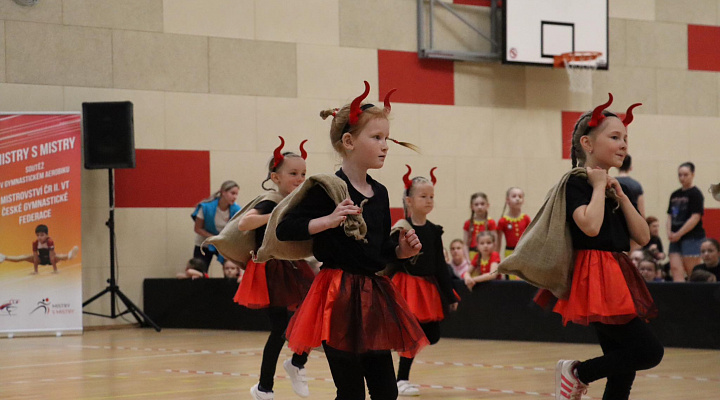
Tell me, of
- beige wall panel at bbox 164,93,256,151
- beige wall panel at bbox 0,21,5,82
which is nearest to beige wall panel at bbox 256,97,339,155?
beige wall panel at bbox 164,93,256,151

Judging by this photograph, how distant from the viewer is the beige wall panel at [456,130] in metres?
12.1

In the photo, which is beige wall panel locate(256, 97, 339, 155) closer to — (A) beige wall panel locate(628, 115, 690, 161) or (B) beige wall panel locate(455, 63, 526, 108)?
(B) beige wall panel locate(455, 63, 526, 108)

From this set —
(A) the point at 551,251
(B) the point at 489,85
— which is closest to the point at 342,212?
(A) the point at 551,251

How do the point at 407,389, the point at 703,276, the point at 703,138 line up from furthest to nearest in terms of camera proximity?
the point at 703,138 < the point at 703,276 < the point at 407,389

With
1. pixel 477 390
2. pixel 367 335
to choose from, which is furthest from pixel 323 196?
pixel 477 390

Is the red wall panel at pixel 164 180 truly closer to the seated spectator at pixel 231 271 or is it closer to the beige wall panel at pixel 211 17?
the seated spectator at pixel 231 271

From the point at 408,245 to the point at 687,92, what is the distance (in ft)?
36.4

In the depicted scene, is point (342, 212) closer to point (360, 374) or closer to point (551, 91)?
point (360, 374)

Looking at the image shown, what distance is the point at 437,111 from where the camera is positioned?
12148 mm

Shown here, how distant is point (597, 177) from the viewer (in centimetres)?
390

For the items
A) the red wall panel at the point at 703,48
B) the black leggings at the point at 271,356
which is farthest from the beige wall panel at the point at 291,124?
the black leggings at the point at 271,356

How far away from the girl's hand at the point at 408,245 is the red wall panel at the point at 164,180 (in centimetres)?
758

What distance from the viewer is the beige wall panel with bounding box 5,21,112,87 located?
10055 millimetres

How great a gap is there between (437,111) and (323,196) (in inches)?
344
